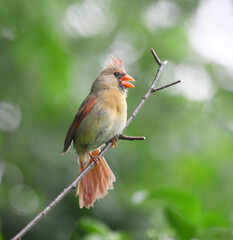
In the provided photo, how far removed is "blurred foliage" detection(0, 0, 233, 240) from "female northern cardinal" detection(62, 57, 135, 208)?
0.37m

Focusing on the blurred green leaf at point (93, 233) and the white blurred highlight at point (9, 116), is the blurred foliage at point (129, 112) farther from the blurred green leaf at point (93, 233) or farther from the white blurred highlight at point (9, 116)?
the blurred green leaf at point (93, 233)

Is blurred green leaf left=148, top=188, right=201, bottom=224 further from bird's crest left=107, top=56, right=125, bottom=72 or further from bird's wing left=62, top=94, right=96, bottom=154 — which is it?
bird's crest left=107, top=56, right=125, bottom=72

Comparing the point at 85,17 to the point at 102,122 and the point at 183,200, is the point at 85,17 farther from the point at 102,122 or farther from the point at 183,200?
the point at 183,200

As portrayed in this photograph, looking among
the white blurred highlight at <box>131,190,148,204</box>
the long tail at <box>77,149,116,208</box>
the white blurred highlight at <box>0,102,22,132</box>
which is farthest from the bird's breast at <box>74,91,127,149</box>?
the white blurred highlight at <box>0,102,22,132</box>

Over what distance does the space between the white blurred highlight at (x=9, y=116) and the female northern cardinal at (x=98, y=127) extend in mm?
1968

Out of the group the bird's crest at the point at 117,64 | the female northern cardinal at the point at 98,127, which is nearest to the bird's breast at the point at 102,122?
the female northern cardinal at the point at 98,127

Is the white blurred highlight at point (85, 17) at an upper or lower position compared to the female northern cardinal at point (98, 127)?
upper

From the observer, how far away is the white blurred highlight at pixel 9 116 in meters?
6.27

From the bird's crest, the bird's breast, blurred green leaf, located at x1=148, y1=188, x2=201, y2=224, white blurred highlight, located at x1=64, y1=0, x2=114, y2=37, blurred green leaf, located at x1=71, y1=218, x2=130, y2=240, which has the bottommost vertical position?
blurred green leaf, located at x1=71, y1=218, x2=130, y2=240

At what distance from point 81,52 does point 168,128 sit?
5.64 feet

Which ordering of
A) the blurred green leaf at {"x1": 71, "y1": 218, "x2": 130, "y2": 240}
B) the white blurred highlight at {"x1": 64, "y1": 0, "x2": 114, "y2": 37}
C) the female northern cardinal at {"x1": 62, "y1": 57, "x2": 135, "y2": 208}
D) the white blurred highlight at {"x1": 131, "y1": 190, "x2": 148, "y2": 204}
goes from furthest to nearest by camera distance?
the white blurred highlight at {"x1": 64, "y1": 0, "x2": 114, "y2": 37} < the female northern cardinal at {"x1": 62, "y1": 57, "x2": 135, "y2": 208} < the white blurred highlight at {"x1": 131, "y1": 190, "x2": 148, "y2": 204} < the blurred green leaf at {"x1": 71, "y1": 218, "x2": 130, "y2": 240}

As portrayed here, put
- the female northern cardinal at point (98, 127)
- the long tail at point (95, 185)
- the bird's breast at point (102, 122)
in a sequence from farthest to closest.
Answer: the bird's breast at point (102, 122), the female northern cardinal at point (98, 127), the long tail at point (95, 185)

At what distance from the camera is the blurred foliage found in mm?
4988

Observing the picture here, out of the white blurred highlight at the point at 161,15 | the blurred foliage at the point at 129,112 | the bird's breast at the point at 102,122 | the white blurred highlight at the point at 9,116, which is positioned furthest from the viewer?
the white blurred highlight at the point at 161,15
